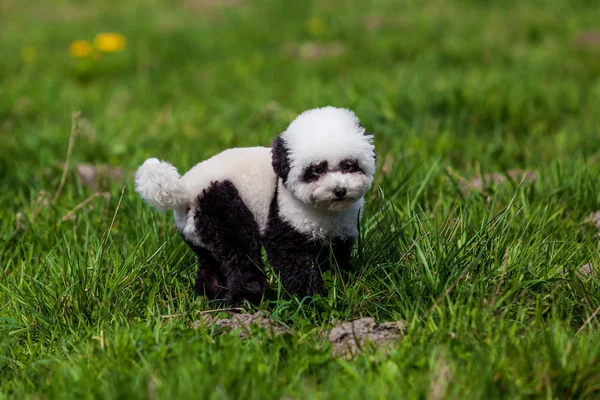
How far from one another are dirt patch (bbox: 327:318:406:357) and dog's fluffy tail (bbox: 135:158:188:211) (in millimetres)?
836

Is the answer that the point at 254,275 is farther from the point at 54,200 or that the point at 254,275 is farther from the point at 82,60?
the point at 82,60

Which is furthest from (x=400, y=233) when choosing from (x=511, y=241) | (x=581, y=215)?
(x=581, y=215)

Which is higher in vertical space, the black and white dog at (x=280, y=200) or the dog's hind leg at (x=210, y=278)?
the black and white dog at (x=280, y=200)

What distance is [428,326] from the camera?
2967 mm

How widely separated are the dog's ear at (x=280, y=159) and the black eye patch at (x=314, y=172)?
0.08 meters

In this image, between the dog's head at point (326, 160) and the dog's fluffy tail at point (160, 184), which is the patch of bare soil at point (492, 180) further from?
the dog's fluffy tail at point (160, 184)

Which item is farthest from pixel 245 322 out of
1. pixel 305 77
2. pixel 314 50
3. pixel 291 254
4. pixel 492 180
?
pixel 314 50

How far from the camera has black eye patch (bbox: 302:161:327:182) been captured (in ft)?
9.70

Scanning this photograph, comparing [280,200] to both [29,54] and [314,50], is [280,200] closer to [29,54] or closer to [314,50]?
[314,50]

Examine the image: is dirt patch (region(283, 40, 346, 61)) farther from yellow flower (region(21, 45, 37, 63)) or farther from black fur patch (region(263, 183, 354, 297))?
black fur patch (region(263, 183, 354, 297))

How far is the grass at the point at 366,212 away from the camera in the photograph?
8.86 feet

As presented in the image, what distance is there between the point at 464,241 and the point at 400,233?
0.95 feet

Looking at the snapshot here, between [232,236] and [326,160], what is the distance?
1.75ft

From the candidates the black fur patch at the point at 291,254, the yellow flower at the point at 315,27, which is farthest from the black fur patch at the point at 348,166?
the yellow flower at the point at 315,27
